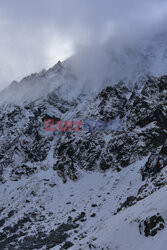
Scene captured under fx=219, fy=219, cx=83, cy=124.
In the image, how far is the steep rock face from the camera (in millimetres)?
36969

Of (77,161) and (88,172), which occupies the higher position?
(77,161)

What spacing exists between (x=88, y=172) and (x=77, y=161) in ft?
17.7

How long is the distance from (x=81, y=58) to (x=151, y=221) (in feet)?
400

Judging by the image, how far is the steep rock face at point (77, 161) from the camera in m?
37.0

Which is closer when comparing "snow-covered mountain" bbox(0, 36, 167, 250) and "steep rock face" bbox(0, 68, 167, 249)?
"snow-covered mountain" bbox(0, 36, 167, 250)

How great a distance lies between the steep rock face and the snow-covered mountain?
7.2 inches

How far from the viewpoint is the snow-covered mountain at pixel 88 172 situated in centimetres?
1688

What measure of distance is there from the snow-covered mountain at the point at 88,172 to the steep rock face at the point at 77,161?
18cm

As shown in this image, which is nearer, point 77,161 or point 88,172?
point 88,172

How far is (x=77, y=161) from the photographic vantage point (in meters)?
57.8

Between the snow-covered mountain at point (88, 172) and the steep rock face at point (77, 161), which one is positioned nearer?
the snow-covered mountain at point (88, 172)

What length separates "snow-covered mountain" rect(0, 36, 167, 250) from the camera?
16.9 m

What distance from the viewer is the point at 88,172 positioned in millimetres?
53688

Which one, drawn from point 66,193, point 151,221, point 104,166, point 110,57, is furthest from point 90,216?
point 110,57
